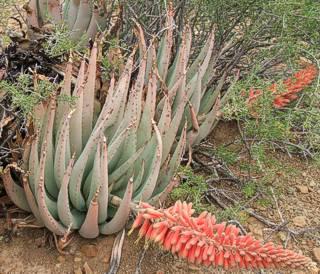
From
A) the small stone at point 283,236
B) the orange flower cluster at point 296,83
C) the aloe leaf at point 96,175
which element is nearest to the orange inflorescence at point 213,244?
the aloe leaf at point 96,175

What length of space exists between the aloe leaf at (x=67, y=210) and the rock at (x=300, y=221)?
3.42ft

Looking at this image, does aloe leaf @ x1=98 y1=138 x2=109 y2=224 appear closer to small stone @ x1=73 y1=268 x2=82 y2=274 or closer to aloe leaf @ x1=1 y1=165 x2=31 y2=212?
small stone @ x1=73 y1=268 x2=82 y2=274

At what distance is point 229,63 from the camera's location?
9.89 feet

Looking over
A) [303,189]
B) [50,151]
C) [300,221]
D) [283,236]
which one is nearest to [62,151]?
[50,151]

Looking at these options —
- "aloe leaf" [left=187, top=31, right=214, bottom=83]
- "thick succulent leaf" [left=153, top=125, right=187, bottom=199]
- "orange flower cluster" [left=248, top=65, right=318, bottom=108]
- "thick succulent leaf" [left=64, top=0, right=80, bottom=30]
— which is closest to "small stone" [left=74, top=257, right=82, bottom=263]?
"thick succulent leaf" [left=153, top=125, right=187, bottom=199]

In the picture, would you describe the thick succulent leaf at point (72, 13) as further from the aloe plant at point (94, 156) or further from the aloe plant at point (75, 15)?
the aloe plant at point (94, 156)

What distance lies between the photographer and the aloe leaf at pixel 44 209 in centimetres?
206

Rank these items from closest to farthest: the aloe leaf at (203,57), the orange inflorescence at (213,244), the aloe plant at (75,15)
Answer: the orange inflorescence at (213,244), the aloe leaf at (203,57), the aloe plant at (75,15)

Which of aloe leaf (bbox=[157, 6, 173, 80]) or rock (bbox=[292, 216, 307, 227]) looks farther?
rock (bbox=[292, 216, 307, 227])

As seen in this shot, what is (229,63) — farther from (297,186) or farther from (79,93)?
(79,93)

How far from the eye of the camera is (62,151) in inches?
84.4

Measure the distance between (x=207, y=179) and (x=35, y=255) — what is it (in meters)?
0.91

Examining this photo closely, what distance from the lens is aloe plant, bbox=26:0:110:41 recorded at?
3.11 metres

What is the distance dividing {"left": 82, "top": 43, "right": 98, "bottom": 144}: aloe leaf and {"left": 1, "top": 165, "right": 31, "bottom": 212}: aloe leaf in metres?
0.33
